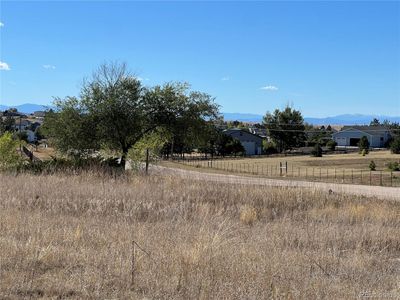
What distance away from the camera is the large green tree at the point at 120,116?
31734 millimetres

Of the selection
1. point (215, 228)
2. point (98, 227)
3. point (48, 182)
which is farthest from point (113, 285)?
point (48, 182)

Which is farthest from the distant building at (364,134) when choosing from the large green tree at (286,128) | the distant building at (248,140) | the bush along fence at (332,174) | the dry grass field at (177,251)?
the dry grass field at (177,251)

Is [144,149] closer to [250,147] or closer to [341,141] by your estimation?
[250,147]

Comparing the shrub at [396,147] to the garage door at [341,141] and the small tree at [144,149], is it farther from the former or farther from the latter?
the small tree at [144,149]

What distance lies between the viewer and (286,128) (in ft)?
407

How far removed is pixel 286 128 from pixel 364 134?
1159 inches

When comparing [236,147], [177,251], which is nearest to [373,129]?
[236,147]

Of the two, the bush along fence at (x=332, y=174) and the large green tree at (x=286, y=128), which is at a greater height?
the large green tree at (x=286, y=128)

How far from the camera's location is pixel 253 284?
496 centimetres

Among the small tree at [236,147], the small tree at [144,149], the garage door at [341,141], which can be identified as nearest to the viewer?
the small tree at [144,149]

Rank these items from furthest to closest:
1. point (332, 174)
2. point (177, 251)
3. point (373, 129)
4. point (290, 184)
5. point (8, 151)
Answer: point (373, 129)
point (332, 174)
point (8, 151)
point (290, 184)
point (177, 251)

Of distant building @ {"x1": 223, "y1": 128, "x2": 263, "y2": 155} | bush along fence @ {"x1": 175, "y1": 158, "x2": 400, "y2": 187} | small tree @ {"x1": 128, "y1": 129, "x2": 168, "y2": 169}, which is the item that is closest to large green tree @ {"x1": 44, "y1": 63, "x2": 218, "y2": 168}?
small tree @ {"x1": 128, "y1": 129, "x2": 168, "y2": 169}

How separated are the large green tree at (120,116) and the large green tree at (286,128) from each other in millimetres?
90980

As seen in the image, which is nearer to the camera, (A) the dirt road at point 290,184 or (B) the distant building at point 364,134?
(A) the dirt road at point 290,184
